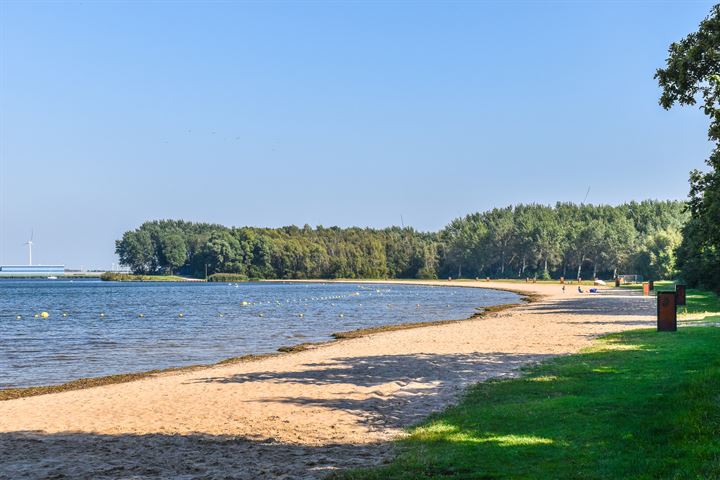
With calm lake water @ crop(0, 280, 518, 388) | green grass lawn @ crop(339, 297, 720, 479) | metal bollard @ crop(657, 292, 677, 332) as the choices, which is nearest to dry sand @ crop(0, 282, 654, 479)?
green grass lawn @ crop(339, 297, 720, 479)

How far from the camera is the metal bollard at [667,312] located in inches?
1018

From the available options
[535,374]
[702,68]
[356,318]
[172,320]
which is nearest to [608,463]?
[535,374]

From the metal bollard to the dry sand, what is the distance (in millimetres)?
2813

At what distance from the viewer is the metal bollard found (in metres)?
25.9

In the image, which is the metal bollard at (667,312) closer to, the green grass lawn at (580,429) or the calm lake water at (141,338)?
the green grass lawn at (580,429)

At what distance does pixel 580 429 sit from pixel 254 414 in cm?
713

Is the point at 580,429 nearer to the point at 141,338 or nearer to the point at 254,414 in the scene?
the point at 254,414

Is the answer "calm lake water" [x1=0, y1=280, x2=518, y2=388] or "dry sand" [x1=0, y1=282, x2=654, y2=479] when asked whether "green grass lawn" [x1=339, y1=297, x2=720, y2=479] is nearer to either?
"dry sand" [x1=0, y1=282, x2=654, y2=479]

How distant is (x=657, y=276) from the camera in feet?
378

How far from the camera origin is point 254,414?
15.0m

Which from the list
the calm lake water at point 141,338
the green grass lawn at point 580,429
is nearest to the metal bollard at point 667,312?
the green grass lawn at point 580,429

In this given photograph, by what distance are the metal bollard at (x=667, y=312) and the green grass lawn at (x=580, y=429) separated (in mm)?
8746

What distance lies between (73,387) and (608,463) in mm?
17572

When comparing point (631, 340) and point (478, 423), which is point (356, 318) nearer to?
point (631, 340)
